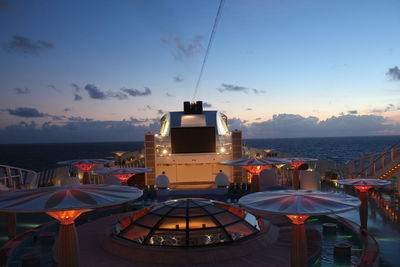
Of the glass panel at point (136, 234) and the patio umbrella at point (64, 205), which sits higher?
the patio umbrella at point (64, 205)

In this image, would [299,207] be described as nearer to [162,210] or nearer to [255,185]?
[162,210]

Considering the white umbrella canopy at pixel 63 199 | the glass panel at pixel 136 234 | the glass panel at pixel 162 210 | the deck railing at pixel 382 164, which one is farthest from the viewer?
the deck railing at pixel 382 164

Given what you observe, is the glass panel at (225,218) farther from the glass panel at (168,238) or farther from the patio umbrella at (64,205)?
the patio umbrella at (64,205)

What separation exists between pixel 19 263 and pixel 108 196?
3.98 m

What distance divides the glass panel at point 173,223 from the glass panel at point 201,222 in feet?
0.82

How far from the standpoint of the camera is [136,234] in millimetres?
10500

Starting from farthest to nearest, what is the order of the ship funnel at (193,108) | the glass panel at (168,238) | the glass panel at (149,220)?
the ship funnel at (193,108) → the glass panel at (149,220) → the glass panel at (168,238)

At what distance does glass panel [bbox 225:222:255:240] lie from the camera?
10.3 metres

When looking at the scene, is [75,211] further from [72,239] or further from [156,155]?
[156,155]

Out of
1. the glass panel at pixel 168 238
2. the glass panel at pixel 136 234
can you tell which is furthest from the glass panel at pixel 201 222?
the glass panel at pixel 136 234

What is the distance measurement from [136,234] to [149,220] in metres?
0.64

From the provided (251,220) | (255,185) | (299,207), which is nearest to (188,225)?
(251,220)

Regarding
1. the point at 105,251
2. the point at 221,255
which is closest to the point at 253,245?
the point at 221,255

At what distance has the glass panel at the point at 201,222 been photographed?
34.1ft
